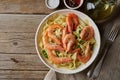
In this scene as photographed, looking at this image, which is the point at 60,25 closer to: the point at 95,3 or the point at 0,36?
the point at 95,3

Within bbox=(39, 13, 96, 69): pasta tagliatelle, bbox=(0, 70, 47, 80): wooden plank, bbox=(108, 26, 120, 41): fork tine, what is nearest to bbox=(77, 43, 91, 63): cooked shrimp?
bbox=(39, 13, 96, 69): pasta tagliatelle

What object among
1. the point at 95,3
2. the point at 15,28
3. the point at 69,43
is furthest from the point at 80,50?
the point at 15,28

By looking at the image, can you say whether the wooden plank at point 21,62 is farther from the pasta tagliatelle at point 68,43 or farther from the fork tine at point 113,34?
the fork tine at point 113,34

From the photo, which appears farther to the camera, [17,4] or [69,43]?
[17,4]

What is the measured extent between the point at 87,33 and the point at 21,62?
1.14ft

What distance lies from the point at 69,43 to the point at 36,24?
0.23 m

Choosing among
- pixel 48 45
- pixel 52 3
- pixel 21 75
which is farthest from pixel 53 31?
pixel 21 75

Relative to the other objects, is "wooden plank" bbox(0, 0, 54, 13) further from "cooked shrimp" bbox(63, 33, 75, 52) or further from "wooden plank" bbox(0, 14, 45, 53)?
"cooked shrimp" bbox(63, 33, 75, 52)

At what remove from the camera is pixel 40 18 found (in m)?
1.91

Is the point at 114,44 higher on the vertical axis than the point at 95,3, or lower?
lower

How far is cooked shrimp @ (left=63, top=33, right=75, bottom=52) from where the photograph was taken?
175cm

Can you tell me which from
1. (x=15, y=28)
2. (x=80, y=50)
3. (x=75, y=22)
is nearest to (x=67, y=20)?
(x=75, y=22)

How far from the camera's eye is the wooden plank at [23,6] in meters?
1.91

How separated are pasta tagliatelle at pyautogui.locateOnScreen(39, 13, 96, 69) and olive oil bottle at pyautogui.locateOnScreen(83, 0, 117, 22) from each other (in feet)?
0.20
